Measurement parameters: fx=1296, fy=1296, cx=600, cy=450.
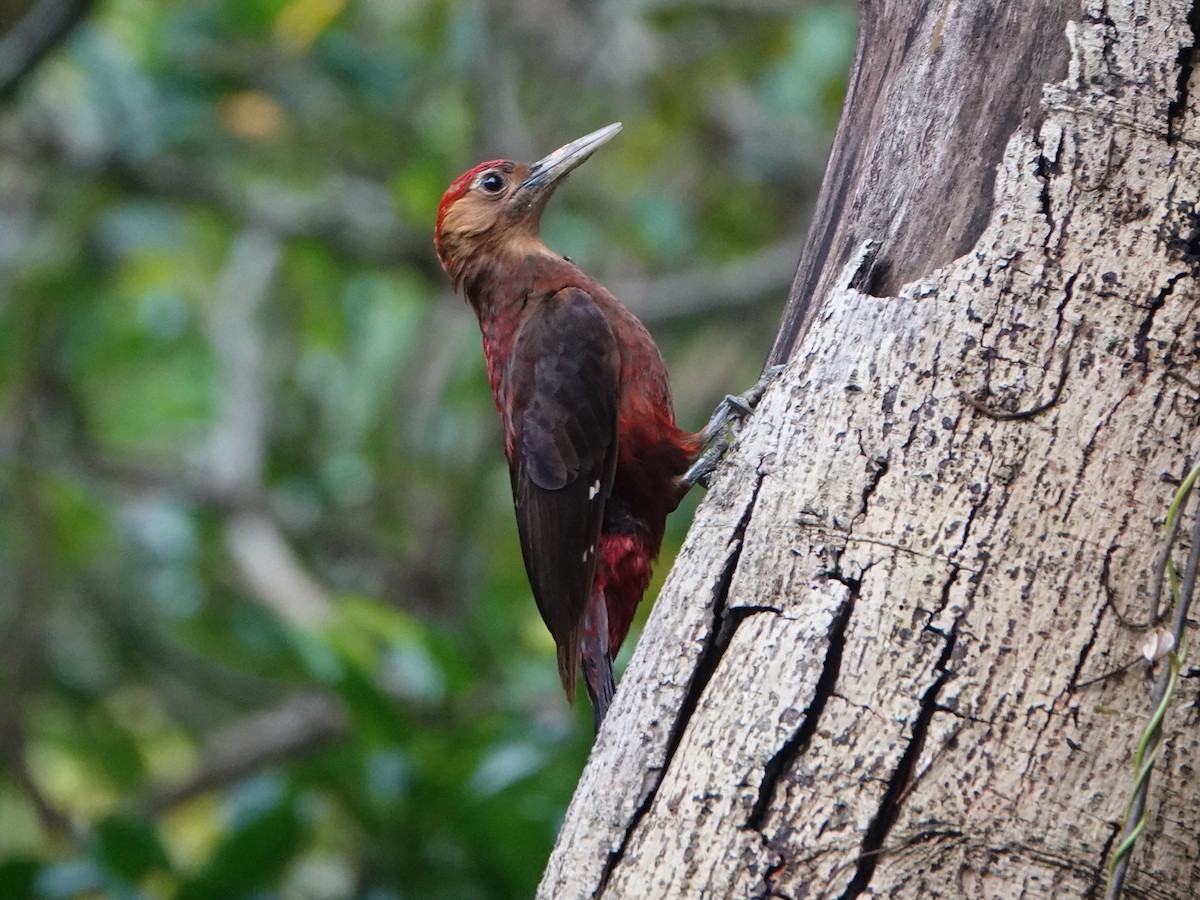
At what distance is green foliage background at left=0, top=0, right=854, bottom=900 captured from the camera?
15.3 ft

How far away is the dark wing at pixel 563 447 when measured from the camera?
2.64 metres

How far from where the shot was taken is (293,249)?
5176 mm

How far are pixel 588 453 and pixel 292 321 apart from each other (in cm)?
335

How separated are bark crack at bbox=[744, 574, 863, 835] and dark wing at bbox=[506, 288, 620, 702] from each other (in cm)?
111

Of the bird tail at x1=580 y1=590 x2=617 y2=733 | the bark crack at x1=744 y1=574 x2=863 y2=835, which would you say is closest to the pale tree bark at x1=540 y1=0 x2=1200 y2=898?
the bark crack at x1=744 y1=574 x2=863 y2=835

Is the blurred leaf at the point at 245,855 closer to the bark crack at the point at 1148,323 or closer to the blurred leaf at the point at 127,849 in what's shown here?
the blurred leaf at the point at 127,849

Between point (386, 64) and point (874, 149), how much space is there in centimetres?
312

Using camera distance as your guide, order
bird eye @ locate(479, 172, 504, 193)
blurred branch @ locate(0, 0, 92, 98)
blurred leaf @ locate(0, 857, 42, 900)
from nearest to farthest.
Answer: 1. blurred leaf @ locate(0, 857, 42, 900)
2. blurred branch @ locate(0, 0, 92, 98)
3. bird eye @ locate(479, 172, 504, 193)

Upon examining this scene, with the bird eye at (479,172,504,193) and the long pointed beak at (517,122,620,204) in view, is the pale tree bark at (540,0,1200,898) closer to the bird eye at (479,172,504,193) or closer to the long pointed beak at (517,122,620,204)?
the long pointed beak at (517,122,620,204)

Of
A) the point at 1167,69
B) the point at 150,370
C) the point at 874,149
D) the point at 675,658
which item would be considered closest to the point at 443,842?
the point at 675,658

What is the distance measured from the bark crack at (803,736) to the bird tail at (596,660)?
3.89 ft

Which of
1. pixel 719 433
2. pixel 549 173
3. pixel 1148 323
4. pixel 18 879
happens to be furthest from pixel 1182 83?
pixel 18 879

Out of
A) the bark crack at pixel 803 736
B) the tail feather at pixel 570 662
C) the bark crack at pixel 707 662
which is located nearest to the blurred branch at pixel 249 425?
the tail feather at pixel 570 662

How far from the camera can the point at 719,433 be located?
8.68 ft
